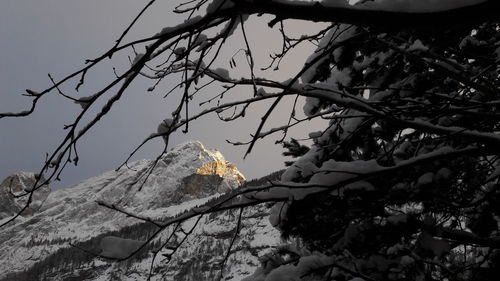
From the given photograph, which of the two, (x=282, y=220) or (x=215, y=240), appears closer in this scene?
(x=282, y=220)

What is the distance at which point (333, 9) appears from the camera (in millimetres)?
1158

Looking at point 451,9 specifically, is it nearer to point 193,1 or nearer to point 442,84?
point 193,1

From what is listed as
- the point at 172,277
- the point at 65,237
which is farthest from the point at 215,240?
the point at 65,237

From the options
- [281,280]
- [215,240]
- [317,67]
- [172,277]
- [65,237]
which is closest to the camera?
[281,280]

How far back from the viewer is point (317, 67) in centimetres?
284

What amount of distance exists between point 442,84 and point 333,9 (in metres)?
2.58

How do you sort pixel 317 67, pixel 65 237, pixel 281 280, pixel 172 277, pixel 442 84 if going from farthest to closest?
pixel 65 237
pixel 172 277
pixel 442 84
pixel 317 67
pixel 281 280

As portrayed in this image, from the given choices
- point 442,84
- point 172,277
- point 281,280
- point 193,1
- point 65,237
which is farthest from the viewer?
point 65,237

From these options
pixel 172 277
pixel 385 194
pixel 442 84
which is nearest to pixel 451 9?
pixel 385 194

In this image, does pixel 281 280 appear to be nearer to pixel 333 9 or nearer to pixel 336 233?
pixel 336 233

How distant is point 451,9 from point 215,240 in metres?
120

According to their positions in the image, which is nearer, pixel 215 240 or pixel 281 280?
pixel 281 280

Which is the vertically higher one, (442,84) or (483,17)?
(442,84)

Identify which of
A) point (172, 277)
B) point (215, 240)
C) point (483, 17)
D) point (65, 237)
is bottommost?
point (483, 17)
